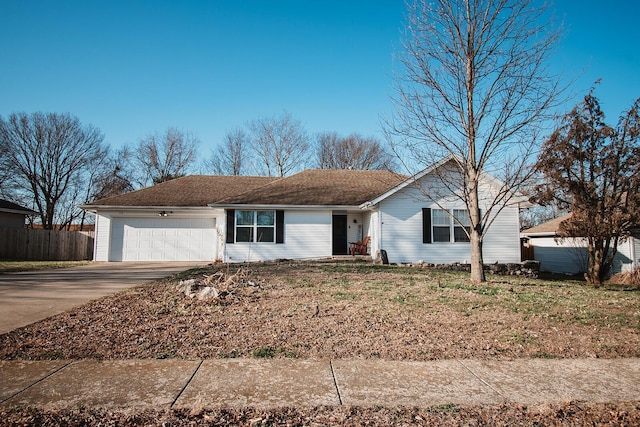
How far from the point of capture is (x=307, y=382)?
3469 millimetres

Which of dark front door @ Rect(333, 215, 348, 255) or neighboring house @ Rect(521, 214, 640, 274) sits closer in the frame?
neighboring house @ Rect(521, 214, 640, 274)

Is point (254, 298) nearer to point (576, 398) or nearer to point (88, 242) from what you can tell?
point (576, 398)

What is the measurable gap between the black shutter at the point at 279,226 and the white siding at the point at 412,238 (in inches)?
171

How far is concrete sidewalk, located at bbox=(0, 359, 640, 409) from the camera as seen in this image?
3100mm

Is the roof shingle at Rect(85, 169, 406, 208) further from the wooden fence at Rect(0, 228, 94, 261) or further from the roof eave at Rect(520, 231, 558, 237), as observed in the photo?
the roof eave at Rect(520, 231, 558, 237)

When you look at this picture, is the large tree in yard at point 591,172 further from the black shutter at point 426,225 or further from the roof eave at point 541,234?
the roof eave at point 541,234

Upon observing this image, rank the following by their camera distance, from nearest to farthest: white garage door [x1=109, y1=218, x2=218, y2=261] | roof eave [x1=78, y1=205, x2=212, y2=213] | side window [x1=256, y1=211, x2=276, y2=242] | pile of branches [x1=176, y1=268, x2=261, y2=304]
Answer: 1. pile of branches [x1=176, y1=268, x2=261, y2=304]
2. side window [x1=256, y1=211, x2=276, y2=242]
3. roof eave [x1=78, y1=205, x2=212, y2=213]
4. white garage door [x1=109, y1=218, x2=218, y2=261]

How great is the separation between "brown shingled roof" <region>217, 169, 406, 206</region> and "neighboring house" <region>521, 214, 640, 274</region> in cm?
876

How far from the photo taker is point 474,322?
5.43 metres

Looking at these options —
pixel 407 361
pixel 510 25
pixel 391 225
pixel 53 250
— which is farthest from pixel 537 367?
pixel 53 250

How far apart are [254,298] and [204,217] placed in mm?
12433

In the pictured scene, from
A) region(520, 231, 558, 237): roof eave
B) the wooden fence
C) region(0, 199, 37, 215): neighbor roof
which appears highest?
region(0, 199, 37, 215): neighbor roof

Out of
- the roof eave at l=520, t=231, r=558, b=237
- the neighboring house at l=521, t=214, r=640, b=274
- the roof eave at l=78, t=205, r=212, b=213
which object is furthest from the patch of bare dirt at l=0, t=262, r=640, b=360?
the roof eave at l=520, t=231, r=558, b=237

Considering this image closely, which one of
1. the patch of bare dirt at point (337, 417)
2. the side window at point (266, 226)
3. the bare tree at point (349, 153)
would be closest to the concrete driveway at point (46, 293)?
the patch of bare dirt at point (337, 417)
